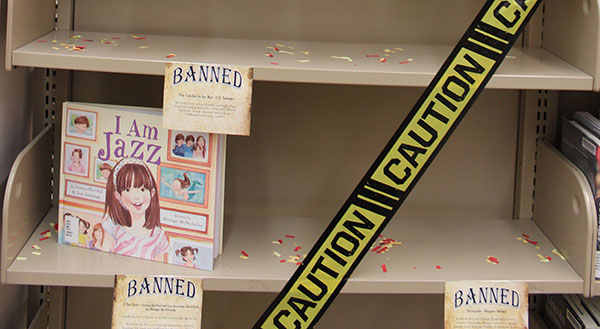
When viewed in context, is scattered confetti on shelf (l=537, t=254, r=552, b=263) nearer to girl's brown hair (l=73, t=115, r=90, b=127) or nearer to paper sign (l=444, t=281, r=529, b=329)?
paper sign (l=444, t=281, r=529, b=329)

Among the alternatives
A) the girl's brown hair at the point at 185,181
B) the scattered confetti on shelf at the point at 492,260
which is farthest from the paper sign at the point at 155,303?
the scattered confetti on shelf at the point at 492,260

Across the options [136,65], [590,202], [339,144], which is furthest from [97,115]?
[590,202]

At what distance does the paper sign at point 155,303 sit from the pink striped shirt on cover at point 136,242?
0.09 meters

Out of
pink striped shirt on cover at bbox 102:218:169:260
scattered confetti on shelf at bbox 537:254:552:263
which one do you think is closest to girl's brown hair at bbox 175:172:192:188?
pink striped shirt on cover at bbox 102:218:169:260

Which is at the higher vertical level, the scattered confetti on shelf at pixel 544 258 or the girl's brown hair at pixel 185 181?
the girl's brown hair at pixel 185 181

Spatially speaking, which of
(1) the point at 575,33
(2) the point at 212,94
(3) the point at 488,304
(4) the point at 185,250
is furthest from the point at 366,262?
(1) the point at 575,33

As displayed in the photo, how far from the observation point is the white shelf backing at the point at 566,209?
147 cm

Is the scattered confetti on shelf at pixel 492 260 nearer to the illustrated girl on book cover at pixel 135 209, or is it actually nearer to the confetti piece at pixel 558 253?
the confetti piece at pixel 558 253

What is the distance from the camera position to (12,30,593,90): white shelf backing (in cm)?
138

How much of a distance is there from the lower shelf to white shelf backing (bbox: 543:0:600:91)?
0.40 m

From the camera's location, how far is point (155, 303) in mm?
1418

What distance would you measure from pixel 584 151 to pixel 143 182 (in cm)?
89

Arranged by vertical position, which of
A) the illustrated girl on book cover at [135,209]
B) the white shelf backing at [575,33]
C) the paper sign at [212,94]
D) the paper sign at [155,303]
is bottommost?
the paper sign at [155,303]

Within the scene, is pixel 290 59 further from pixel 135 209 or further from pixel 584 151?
pixel 584 151
